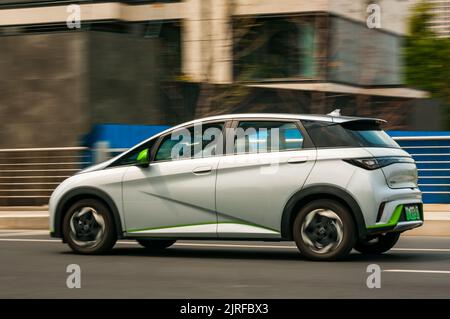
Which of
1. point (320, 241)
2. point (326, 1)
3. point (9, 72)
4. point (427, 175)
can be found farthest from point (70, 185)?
point (326, 1)

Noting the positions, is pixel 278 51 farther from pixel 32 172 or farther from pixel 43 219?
pixel 43 219

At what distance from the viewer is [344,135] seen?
11.0 m

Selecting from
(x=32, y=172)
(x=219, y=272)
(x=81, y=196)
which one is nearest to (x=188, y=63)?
(x=32, y=172)

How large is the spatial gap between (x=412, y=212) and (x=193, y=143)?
2473 mm

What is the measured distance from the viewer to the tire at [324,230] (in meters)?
10.7

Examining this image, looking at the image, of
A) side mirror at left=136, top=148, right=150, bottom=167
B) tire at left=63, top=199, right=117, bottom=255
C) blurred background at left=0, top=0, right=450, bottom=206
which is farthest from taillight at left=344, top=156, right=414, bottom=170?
blurred background at left=0, top=0, right=450, bottom=206

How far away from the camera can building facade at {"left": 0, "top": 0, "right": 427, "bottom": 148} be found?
2066 cm

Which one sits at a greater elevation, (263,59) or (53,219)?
(263,59)

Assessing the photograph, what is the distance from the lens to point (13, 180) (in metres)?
19.8

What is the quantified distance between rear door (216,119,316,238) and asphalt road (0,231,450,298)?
43cm

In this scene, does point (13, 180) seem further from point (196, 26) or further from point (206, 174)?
point (196, 26)

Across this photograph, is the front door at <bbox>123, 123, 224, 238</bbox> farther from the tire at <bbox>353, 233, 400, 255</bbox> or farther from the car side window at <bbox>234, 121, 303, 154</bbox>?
the tire at <bbox>353, 233, 400, 255</bbox>

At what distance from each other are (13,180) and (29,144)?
1160 mm

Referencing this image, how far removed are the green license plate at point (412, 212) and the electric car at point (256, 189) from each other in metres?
0.02
